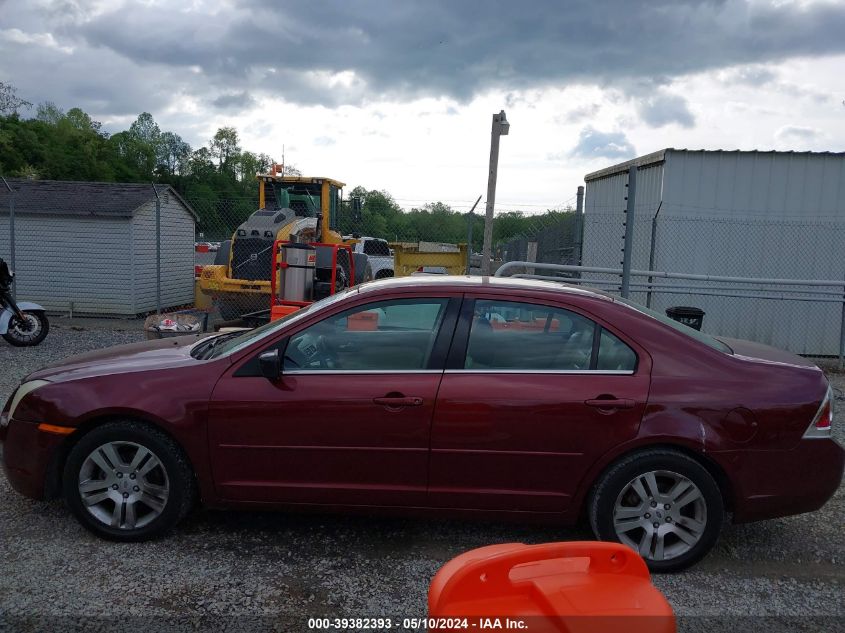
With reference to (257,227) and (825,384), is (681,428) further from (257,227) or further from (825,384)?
(257,227)

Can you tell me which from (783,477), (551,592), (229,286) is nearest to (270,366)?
(551,592)

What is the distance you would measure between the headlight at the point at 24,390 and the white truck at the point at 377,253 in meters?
11.8

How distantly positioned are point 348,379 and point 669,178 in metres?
8.68

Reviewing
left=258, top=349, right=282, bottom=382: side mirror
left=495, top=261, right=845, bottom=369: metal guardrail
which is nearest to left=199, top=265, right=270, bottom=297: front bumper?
left=495, top=261, right=845, bottom=369: metal guardrail

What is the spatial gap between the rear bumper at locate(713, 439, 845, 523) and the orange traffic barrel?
2.31 meters

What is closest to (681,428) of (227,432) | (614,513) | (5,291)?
(614,513)

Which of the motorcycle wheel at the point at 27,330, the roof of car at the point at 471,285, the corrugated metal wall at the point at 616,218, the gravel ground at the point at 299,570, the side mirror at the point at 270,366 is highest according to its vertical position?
the corrugated metal wall at the point at 616,218

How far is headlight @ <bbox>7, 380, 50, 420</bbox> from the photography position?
159 inches

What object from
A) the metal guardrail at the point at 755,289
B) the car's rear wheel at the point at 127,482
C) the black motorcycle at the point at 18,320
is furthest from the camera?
the black motorcycle at the point at 18,320

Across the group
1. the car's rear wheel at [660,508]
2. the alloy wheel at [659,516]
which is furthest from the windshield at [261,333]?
the alloy wheel at [659,516]

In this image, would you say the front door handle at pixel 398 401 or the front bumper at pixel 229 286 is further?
the front bumper at pixel 229 286

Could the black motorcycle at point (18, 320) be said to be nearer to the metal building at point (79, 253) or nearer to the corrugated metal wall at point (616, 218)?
the metal building at point (79, 253)

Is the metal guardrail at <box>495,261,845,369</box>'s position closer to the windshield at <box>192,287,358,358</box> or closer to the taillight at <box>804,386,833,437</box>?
the taillight at <box>804,386,833,437</box>

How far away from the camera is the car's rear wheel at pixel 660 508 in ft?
12.3
